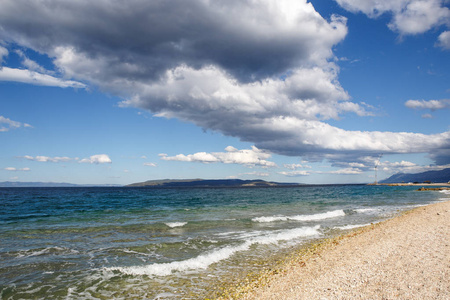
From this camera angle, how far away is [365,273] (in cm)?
880

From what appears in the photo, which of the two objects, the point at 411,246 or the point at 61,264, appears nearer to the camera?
the point at 411,246

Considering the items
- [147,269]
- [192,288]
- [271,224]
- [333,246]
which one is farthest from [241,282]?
[271,224]

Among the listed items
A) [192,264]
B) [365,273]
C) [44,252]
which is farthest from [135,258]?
[365,273]

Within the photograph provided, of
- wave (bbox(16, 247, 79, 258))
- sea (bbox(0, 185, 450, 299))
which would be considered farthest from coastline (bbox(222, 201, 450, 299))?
wave (bbox(16, 247, 79, 258))

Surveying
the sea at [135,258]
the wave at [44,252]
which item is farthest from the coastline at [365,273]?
the wave at [44,252]

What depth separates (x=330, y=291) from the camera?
25.1 feet

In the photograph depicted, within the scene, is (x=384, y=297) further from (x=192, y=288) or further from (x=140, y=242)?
(x=140, y=242)

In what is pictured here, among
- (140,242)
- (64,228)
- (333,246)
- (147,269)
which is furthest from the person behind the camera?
(64,228)

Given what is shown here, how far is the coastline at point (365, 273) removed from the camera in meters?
7.24

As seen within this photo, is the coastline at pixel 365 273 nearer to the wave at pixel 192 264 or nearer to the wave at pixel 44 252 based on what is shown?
the wave at pixel 192 264

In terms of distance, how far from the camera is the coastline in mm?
7238

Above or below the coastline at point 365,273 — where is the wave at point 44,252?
below

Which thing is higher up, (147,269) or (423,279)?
(423,279)

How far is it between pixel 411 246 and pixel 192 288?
9913 millimetres
